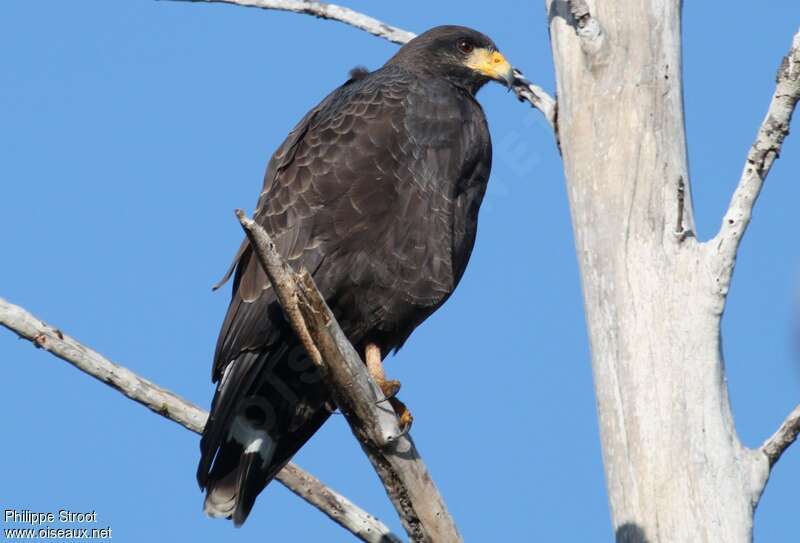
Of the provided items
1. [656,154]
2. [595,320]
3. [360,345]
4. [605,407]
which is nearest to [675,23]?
[656,154]

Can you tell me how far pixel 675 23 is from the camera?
4246mm

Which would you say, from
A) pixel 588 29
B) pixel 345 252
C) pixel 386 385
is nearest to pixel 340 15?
pixel 345 252

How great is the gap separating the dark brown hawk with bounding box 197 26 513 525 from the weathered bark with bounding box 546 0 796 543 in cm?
118

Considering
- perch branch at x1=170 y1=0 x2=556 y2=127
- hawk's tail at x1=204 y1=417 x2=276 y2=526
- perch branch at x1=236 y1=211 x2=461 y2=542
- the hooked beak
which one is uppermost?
the hooked beak

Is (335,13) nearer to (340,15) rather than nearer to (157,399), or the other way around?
(340,15)

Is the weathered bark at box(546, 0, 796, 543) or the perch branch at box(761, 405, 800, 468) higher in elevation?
the weathered bark at box(546, 0, 796, 543)

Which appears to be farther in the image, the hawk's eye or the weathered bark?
the hawk's eye

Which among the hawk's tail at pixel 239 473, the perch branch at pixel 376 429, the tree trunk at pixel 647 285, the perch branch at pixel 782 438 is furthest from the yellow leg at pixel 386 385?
the perch branch at pixel 782 438

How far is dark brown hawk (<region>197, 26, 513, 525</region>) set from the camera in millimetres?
5094

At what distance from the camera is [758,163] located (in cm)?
364

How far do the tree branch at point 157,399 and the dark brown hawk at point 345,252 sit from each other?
0.65 ft

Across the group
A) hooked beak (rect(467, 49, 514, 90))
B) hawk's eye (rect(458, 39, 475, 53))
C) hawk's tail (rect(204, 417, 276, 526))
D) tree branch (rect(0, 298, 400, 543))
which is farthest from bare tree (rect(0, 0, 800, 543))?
hawk's eye (rect(458, 39, 475, 53))

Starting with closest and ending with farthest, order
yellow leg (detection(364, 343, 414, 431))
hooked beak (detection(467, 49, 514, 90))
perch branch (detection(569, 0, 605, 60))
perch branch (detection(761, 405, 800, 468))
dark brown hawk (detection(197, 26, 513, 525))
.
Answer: perch branch (detection(761, 405, 800, 468)), perch branch (detection(569, 0, 605, 60)), yellow leg (detection(364, 343, 414, 431)), dark brown hawk (detection(197, 26, 513, 525)), hooked beak (detection(467, 49, 514, 90))

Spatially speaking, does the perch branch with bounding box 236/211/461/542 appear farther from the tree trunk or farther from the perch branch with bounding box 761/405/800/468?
the perch branch with bounding box 761/405/800/468
